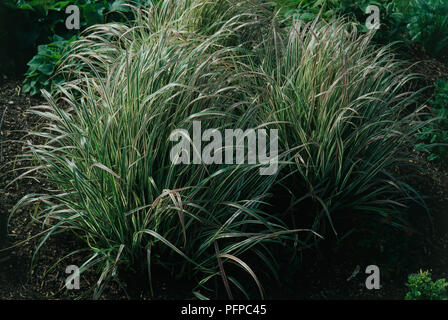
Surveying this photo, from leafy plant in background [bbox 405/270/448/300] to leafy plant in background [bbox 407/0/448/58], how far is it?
2306mm

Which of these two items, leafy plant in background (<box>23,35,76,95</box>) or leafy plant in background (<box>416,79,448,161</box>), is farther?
leafy plant in background (<box>23,35,76,95</box>)

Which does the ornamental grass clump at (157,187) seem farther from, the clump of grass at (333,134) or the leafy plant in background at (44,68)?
the leafy plant in background at (44,68)

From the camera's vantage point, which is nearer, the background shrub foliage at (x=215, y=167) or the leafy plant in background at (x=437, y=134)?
the background shrub foliage at (x=215, y=167)

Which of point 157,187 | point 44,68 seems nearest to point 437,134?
point 157,187

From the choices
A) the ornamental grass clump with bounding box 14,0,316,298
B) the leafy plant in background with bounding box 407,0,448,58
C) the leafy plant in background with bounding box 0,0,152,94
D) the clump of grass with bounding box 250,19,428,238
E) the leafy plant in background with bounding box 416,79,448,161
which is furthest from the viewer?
the leafy plant in background with bounding box 407,0,448,58

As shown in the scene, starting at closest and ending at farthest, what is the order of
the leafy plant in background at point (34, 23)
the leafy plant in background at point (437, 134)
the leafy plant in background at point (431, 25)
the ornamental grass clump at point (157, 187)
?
the ornamental grass clump at point (157, 187) < the leafy plant in background at point (437, 134) < the leafy plant in background at point (34, 23) < the leafy plant in background at point (431, 25)

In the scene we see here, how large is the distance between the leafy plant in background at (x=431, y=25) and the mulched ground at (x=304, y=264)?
1.57m

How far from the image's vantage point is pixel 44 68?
13.5ft

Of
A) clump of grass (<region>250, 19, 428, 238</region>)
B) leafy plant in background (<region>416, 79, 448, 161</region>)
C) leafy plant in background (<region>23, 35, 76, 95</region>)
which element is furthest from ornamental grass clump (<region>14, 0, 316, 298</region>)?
leafy plant in background (<region>416, 79, 448, 161</region>)

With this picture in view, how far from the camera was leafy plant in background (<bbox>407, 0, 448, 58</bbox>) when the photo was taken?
4.58m

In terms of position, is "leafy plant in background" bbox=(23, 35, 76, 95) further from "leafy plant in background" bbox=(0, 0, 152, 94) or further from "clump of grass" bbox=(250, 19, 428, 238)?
"clump of grass" bbox=(250, 19, 428, 238)

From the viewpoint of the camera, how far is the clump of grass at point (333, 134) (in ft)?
10.3

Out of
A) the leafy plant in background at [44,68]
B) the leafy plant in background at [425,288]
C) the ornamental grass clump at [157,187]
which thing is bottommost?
the leafy plant in background at [425,288]

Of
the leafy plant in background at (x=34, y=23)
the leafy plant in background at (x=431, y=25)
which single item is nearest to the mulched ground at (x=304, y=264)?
the leafy plant in background at (x=34, y=23)
